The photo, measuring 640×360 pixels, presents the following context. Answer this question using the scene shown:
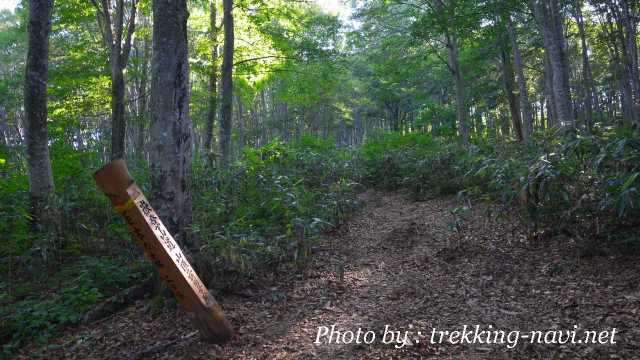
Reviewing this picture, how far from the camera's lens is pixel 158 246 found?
2.64m

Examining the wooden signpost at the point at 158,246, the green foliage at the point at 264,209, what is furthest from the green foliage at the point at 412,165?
the wooden signpost at the point at 158,246

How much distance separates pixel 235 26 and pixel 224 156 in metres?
4.71

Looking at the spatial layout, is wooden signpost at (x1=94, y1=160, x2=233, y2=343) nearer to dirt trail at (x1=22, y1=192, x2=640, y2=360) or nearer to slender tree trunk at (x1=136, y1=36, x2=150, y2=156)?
dirt trail at (x1=22, y1=192, x2=640, y2=360)

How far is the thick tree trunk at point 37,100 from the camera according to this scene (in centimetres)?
604

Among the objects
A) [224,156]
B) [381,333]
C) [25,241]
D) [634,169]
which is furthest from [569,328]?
[224,156]

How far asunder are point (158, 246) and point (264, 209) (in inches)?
139

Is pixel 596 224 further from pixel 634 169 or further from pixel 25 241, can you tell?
pixel 25 241

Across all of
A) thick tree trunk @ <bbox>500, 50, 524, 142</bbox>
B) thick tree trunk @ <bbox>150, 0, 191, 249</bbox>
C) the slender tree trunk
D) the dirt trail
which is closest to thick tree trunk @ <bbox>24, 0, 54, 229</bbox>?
thick tree trunk @ <bbox>150, 0, 191, 249</bbox>

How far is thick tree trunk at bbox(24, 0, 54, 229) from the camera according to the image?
19.8ft

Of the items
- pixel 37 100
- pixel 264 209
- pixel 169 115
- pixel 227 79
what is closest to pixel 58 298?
pixel 169 115

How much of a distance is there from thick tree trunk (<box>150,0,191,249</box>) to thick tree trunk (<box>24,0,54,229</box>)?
10.8 ft

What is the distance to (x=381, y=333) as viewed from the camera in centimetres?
323

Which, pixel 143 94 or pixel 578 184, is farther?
pixel 143 94

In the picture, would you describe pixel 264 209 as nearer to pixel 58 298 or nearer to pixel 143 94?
→ pixel 58 298
